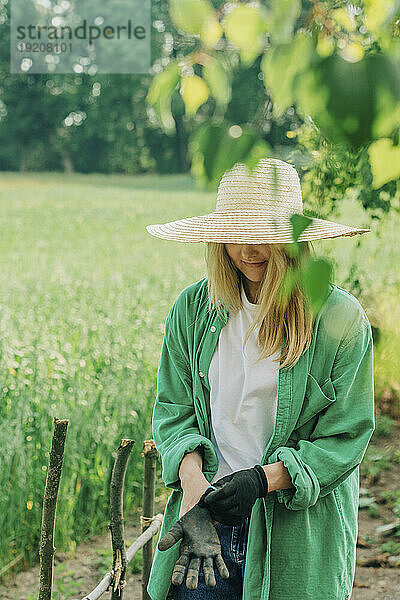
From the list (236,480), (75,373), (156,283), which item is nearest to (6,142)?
(156,283)

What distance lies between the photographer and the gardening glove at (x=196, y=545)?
139 cm

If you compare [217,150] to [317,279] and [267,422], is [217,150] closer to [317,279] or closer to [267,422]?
[317,279]

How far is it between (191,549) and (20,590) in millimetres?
1586

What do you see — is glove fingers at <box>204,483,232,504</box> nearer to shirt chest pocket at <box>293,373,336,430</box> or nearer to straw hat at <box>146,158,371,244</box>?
shirt chest pocket at <box>293,373,336,430</box>

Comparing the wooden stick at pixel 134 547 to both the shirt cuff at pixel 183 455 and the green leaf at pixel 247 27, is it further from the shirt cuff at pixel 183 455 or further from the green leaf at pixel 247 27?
the green leaf at pixel 247 27

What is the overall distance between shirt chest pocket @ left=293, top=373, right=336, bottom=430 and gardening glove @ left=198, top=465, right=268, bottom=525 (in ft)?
0.51

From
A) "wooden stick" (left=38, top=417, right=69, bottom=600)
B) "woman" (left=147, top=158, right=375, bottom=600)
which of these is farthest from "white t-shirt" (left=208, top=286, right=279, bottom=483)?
"wooden stick" (left=38, top=417, right=69, bottom=600)

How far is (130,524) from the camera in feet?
10.6

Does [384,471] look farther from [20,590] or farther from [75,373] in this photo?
[20,590]

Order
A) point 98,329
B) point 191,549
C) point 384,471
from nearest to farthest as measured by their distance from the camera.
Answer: point 191,549
point 384,471
point 98,329

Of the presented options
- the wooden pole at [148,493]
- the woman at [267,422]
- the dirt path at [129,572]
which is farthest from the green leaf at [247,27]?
the dirt path at [129,572]

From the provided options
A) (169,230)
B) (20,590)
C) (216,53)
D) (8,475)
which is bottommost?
(20,590)

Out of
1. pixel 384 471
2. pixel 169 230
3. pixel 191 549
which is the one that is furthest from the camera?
pixel 384 471

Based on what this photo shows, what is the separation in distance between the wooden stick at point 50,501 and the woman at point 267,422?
27 cm
